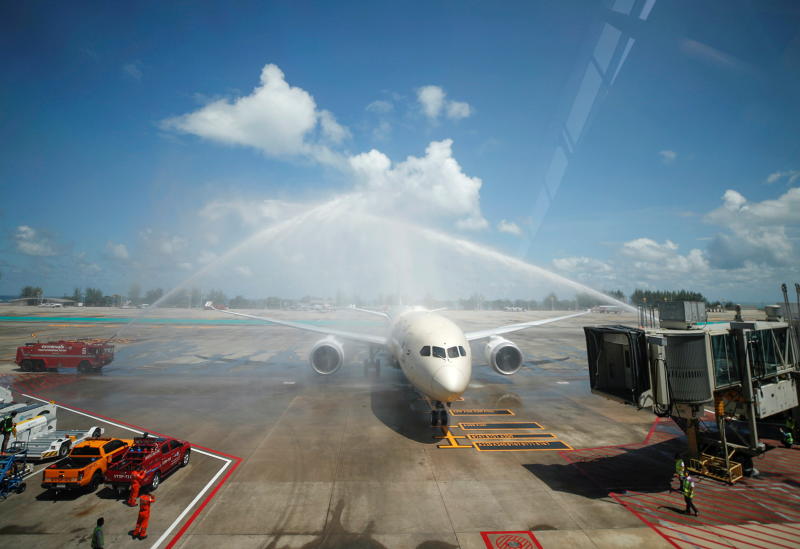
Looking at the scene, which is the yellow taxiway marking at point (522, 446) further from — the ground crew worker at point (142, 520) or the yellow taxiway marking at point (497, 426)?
the ground crew worker at point (142, 520)

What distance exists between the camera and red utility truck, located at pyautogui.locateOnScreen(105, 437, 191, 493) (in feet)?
35.8

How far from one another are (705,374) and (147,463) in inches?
717

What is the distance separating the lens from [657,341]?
36.3 feet

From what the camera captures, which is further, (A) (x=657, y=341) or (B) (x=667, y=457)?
(B) (x=667, y=457)

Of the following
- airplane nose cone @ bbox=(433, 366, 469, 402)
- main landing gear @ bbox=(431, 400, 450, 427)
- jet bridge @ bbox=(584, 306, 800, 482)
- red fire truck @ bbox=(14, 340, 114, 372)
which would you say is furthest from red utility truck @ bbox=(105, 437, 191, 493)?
red fire truck @ bbox=(14, 340, 114, 372)

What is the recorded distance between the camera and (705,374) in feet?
36.8

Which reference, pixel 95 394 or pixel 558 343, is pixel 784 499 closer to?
pixel 95 394

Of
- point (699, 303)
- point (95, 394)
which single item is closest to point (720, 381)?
point (699, 303)

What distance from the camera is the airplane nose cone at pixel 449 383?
14.7m

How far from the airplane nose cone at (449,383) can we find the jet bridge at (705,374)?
16.4 feet

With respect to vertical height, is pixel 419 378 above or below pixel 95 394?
above

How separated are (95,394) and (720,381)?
110 feet

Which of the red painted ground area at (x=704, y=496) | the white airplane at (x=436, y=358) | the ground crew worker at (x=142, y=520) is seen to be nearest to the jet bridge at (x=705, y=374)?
the red painted ground area at (x=704, y=496)

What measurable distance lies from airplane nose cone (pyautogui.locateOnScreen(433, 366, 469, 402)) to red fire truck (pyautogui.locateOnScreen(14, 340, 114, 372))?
1205 inches
